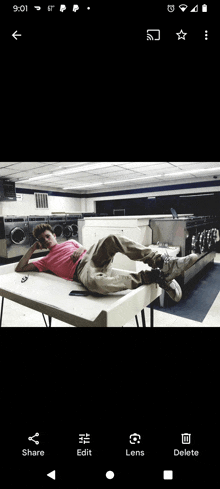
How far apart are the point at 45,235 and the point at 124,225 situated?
1.58 m

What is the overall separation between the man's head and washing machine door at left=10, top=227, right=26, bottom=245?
14.0 ft

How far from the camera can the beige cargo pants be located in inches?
60.0

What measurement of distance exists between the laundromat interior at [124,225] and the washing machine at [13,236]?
3 cm

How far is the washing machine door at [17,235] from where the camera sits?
5.80 meters

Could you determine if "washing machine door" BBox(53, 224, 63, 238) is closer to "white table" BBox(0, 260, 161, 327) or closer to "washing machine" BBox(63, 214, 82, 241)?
"washing machine" BBox(63, 214, 82, 241)

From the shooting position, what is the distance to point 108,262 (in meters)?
1.72

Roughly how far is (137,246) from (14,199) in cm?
701
